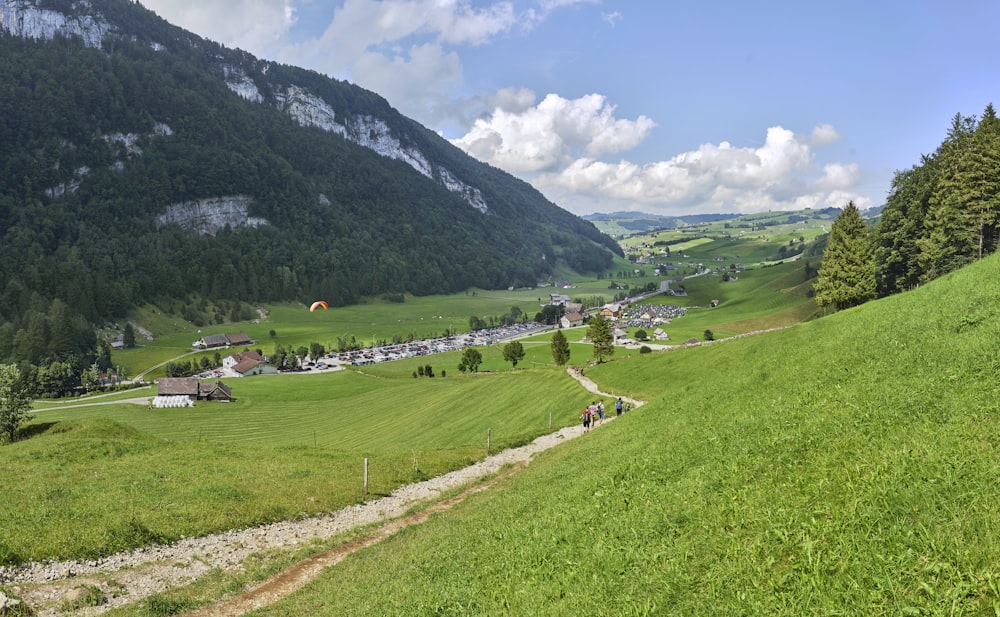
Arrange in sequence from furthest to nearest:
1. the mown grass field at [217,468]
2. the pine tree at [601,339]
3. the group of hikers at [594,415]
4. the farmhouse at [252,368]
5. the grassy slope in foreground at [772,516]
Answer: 1. the farmhouse at [252,368]
2. the pine tree at [601,339]
3. the group of hikers at [594,415]
4. the mown grass field at [217,468]
5. the grassy slope in foreground at [772,516]

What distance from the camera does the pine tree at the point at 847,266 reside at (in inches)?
2827

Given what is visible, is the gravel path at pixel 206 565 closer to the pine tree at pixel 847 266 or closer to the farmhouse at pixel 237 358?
the pine tree at pixel 847 266

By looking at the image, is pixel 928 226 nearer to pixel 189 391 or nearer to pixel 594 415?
pixel 594 415

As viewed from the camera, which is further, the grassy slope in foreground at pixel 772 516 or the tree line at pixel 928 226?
the tree line at pixel 928 226

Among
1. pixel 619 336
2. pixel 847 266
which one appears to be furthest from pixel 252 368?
pixel 847 266

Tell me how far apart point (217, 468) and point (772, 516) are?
31004mm

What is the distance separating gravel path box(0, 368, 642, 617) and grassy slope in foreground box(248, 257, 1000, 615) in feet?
5.95

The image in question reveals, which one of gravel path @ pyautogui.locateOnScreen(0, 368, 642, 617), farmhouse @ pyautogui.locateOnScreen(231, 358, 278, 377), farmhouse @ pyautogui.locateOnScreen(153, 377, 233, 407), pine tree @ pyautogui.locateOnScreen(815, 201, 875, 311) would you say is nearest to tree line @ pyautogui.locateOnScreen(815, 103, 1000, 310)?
pine tree @ pyautogui.locateOnScreen(815, 201, 875, 311)

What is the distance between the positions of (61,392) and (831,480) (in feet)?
596

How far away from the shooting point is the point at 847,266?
7250 centimetres

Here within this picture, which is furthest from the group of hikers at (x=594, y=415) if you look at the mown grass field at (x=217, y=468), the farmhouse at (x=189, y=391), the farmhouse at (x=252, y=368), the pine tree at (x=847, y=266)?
the farmhouse at (x=252, y=368)

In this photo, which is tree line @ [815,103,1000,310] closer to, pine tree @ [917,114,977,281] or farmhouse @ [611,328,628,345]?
pine tree @ [917,114,977,281]

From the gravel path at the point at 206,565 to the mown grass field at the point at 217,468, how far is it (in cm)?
86

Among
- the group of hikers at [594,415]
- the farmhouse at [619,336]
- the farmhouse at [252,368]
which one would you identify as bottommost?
the farmhouse at [619,336]
